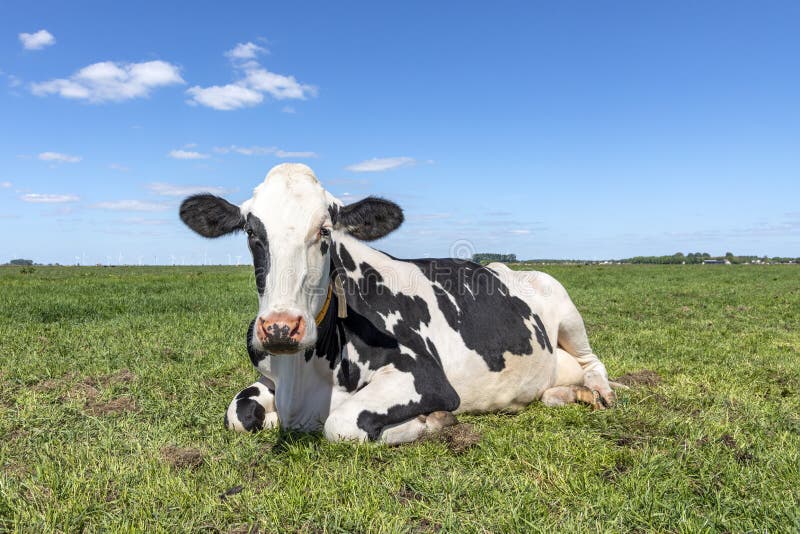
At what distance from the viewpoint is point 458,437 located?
4.04 meters

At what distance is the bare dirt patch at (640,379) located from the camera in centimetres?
628

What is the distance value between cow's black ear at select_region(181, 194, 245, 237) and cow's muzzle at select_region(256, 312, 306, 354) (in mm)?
1098

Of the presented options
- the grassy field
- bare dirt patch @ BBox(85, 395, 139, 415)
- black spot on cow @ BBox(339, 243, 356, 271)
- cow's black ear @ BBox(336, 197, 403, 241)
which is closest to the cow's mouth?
the grassy field

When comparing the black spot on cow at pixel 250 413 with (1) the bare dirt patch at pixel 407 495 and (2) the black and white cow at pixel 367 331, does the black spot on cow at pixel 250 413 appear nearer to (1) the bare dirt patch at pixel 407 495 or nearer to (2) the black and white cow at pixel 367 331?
(2) the black and white cow at pixel 367 331

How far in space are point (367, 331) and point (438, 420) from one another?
36.0 inches

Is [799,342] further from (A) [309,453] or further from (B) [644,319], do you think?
(A) [309,453]

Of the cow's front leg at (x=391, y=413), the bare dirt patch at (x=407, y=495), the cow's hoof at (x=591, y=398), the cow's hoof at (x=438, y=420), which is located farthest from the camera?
the cow's hoof at (x=591, y=398)

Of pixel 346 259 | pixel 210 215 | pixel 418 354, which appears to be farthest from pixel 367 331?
pixel 210 215

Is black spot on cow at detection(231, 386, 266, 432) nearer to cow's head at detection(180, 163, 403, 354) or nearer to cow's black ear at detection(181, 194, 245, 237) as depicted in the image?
cow's head at detection(180, 163, 403, 354)

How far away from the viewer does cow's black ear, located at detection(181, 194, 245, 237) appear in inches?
163

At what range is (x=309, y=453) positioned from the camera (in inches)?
147

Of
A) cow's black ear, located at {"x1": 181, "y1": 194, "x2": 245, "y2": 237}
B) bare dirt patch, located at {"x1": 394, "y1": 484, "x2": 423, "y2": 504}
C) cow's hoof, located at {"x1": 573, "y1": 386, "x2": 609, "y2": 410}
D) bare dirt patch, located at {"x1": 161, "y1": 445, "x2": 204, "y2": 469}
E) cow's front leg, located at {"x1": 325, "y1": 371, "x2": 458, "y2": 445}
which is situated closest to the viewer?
bare dirt patch, located at {"x1": 394, "y1": 484, "x2": 423, "y2": 504}

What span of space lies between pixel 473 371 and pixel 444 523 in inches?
88.7

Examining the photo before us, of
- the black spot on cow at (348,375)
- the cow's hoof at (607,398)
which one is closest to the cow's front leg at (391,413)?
the black spot on cow at (348,375)
